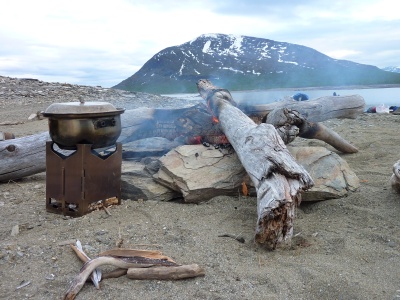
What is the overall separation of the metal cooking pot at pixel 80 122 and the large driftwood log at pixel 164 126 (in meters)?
1.47

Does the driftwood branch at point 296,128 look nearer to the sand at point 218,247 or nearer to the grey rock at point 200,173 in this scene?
the grey rock at point 200,173

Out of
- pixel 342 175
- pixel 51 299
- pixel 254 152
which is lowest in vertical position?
pixel 51 299

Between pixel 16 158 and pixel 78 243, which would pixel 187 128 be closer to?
pixel 16 158

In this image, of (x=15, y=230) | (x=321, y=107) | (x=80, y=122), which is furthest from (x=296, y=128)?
(x=15, y=230)

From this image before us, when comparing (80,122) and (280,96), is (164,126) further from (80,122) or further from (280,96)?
(280,96)

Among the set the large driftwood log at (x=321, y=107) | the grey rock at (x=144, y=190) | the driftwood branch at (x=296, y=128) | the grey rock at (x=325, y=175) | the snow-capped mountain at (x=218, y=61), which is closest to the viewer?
the grey rock at (x=325, y=175)

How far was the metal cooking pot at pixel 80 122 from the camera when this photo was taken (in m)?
3.30

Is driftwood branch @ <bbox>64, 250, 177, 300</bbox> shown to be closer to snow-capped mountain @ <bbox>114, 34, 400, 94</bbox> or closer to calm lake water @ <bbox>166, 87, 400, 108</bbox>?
calm lake water @ <bbox>166, 87, 400, 108</bbox>

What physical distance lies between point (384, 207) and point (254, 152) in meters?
1.36

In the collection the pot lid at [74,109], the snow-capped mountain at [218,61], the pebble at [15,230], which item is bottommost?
the pebble at [15,230]

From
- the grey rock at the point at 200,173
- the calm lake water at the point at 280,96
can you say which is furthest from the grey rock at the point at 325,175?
the calm lake water at the point at 280,96

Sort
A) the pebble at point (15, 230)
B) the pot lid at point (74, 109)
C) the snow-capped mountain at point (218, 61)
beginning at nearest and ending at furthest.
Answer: the pebble at point (15, 230)
the pot lid at point (74, 109)
the snow-capped mountain at point (218, 61)

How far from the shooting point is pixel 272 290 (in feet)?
7.32

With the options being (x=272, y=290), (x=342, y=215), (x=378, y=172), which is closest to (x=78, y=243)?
(x=272, y=290)
